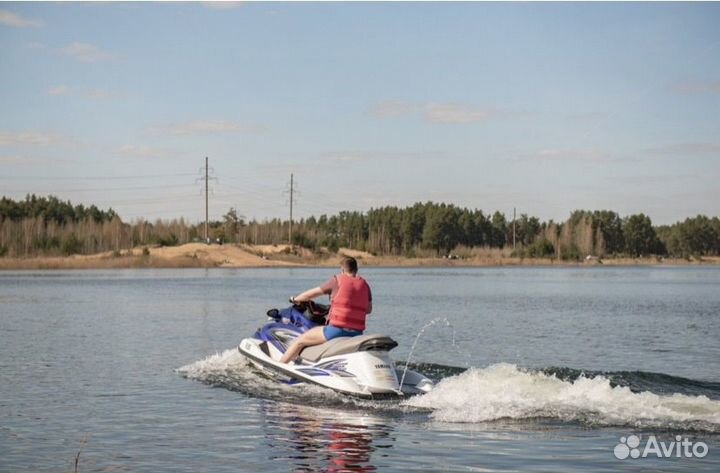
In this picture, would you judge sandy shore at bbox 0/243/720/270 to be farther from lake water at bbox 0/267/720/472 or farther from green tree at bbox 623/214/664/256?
lake water at bbox 0/267/720/472

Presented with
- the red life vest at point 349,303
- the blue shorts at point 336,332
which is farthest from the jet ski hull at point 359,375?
the red life vest at point 349,303

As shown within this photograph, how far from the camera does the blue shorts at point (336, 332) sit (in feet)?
54.3

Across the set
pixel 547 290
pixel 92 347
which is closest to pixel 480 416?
pixel 92 347

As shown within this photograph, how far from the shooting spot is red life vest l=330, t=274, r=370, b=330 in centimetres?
1641

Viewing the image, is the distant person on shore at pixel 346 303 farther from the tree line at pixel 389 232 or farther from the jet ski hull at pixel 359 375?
the tree line at pixel 389 232

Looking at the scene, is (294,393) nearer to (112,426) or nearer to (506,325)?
(112,426)

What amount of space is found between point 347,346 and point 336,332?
0.74 metres

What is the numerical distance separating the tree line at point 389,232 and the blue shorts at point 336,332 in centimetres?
8146

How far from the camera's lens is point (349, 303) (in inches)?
648

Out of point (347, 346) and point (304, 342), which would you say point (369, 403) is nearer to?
point (347, 346)

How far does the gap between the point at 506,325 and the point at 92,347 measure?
42.6 ft

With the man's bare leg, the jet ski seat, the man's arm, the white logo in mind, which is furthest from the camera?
the man's arm

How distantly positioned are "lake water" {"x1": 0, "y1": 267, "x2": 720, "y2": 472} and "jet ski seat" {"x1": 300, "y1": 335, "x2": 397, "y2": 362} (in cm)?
64

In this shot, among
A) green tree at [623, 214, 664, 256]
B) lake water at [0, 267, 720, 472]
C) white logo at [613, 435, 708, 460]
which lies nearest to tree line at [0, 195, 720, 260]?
green tree at [623, 214, 664, 256]
